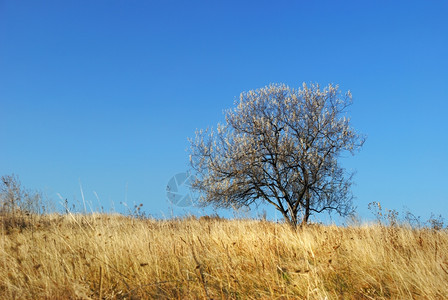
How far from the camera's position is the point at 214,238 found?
7414mm

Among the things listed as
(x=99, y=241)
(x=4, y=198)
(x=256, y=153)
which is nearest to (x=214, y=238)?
(x=99, y=241)

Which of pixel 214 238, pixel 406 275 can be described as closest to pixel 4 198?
pixel 214 238

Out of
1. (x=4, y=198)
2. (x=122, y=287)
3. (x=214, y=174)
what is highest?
(x=214, y=174)

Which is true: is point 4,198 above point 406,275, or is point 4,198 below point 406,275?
above

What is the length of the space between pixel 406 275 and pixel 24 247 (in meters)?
6.69

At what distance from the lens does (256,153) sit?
19531 mm

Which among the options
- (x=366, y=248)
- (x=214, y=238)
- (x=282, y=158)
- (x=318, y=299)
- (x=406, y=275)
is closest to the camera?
(x=318, y=299)

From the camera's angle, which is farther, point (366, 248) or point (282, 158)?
point (282, 158)

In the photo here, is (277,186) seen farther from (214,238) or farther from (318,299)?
(318,299)

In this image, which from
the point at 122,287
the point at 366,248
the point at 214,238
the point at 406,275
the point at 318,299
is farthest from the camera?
the point at 214,238

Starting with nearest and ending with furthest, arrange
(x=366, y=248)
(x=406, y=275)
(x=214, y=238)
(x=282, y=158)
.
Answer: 1. (x=406, y=275)
2. (x=366, y=248)
3. (x=214, y=238)
4. (x=282, y=158)

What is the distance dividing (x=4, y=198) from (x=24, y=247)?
851 cm

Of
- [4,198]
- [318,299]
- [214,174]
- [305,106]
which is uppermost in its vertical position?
[305,106]

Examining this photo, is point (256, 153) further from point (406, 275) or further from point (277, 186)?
point (406, 275)
